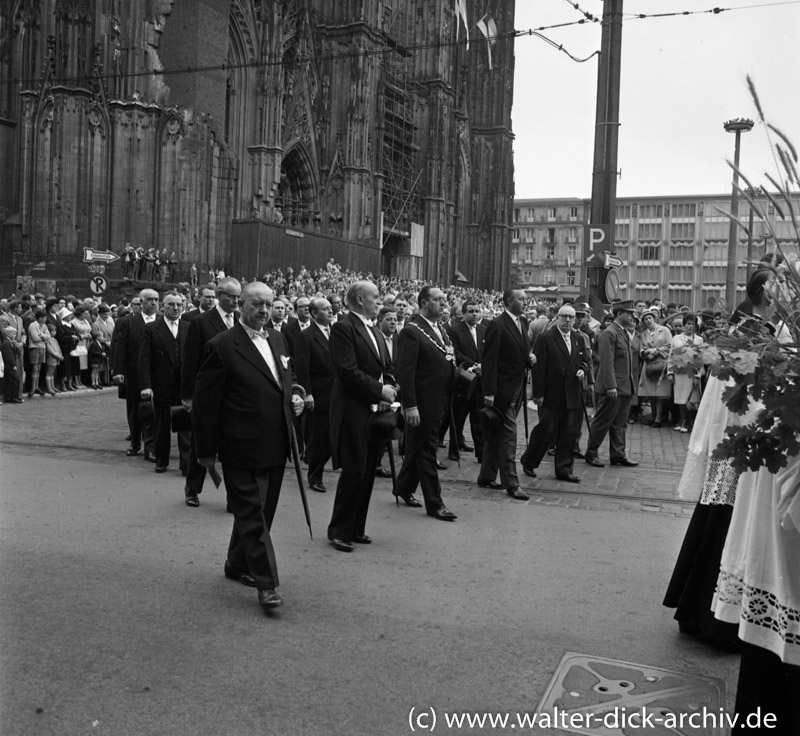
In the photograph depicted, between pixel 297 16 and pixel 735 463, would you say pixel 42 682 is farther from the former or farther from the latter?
pixel 297 16

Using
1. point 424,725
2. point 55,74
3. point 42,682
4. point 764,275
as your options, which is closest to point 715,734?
point 424,725

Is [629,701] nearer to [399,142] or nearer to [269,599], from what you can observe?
[269,599]

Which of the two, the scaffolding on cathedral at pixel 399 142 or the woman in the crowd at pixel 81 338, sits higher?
the scaffolding on cathedral at pixel 399 142

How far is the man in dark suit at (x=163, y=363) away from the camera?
358 inches

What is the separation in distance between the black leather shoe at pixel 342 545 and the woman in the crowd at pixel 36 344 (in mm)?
11503

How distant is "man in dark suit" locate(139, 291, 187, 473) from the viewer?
9.09 metres

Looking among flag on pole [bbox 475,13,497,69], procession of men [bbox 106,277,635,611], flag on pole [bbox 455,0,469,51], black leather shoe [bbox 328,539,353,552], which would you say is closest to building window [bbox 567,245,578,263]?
flag on pole [bbox 475,13,497,69]

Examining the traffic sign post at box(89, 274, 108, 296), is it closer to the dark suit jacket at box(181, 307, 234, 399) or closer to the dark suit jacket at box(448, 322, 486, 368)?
the dark suit jacket at box(448, 322, 486, 368)

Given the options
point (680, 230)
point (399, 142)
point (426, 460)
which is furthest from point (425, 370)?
point (680, 230)

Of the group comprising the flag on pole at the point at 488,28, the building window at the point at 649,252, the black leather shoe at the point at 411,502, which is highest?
the flag on pole at the point at 488,28

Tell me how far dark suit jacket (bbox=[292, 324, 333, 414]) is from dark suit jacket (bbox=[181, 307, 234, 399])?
4.74ft

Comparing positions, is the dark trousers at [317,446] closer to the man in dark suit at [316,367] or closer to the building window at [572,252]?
the man in dark suit at [316,367]

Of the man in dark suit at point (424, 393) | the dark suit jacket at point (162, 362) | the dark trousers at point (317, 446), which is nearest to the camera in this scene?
the man in dark suit at point (424, 393)

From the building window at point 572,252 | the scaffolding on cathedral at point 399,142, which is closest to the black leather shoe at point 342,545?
the scaffolding on cathedral at point 399,142
